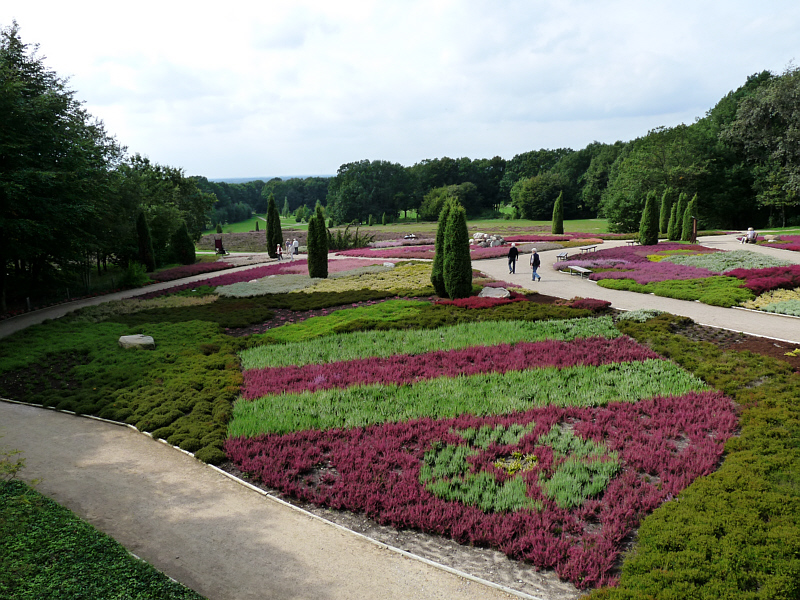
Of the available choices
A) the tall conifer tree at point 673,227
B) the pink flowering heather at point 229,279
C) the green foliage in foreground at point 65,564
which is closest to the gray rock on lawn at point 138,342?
the green foliage in foreground at point 65,564

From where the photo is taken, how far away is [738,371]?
10867 millimetres

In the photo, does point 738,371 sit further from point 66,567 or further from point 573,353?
point 66,567

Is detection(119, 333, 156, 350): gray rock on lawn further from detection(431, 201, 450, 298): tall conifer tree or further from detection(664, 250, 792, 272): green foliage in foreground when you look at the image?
detection(664, 250, 792, 272): green foliage in foreground

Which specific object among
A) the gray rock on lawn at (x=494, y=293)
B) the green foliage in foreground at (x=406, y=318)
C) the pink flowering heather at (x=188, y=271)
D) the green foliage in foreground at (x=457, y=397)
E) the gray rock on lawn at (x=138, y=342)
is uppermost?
the pink flowering heather at (x=188, y=271)

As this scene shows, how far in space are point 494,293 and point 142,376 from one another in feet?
42.0

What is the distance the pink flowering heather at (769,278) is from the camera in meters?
18.7

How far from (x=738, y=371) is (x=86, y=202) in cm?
2444

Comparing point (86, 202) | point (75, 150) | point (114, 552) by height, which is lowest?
point (114, 552)

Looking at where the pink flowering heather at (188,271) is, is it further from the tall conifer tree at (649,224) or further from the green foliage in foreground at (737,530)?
the green foliage in foreground at (737,530)

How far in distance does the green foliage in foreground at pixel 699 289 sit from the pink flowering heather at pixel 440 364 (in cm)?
694

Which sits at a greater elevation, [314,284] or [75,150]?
[75,150]

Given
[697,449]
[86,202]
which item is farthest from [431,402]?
[86,202]

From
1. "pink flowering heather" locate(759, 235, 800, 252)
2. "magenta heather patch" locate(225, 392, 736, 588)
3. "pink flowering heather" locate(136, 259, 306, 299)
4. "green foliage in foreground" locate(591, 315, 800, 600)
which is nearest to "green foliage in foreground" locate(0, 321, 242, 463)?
"magenta heather patch" locate(225, 392, 736, 588)

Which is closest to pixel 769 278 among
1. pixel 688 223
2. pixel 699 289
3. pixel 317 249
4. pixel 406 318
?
pixel 699 289
